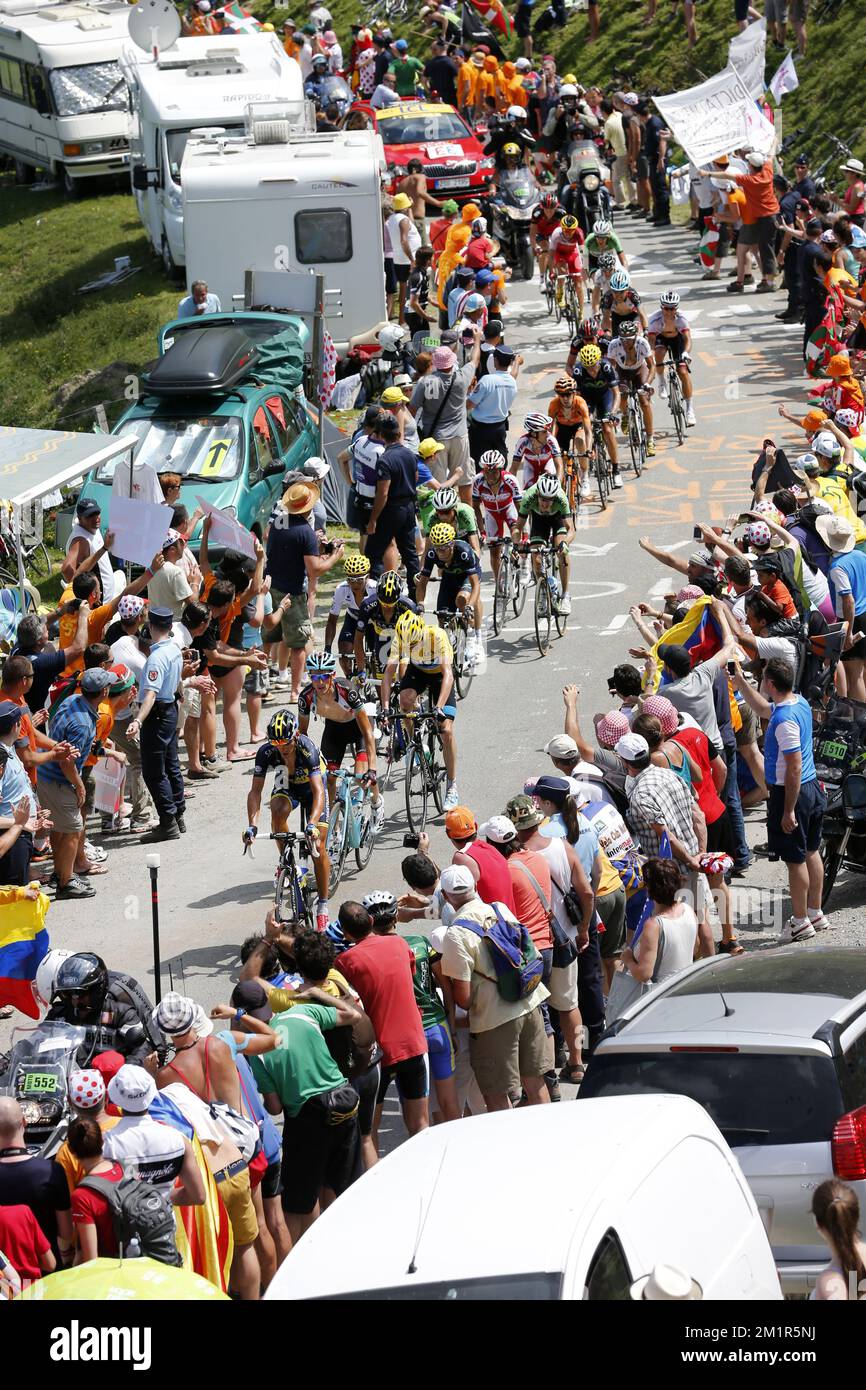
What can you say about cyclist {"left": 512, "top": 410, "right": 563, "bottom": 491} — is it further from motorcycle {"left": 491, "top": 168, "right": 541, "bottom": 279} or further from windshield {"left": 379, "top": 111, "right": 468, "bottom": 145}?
windshield {"left": 379, "top": 111, "right": 468, "bottom": 145}

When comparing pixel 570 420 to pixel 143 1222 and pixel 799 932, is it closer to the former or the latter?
pixel 799 932

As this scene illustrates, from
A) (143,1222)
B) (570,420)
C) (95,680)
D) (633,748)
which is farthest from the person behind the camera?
(570,420)

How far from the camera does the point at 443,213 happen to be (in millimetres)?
27812

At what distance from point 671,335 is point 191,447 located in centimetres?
607

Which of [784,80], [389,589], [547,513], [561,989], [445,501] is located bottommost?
[561,989]

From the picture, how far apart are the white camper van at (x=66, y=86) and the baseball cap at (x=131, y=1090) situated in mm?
30143

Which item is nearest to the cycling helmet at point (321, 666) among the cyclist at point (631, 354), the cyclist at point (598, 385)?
the cyclist at point (598, 385)

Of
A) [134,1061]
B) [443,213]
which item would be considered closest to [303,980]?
[134,1061]

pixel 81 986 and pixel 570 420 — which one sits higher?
pixel 570 420

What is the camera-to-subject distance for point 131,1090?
7328 mm

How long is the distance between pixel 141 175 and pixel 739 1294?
2421 cm

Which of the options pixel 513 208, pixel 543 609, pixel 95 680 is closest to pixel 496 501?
pixel 543 609

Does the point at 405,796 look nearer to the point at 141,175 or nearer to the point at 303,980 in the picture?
the point at 303,980

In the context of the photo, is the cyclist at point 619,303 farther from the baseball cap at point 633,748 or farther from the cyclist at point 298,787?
the baseball cap at point 633,748
